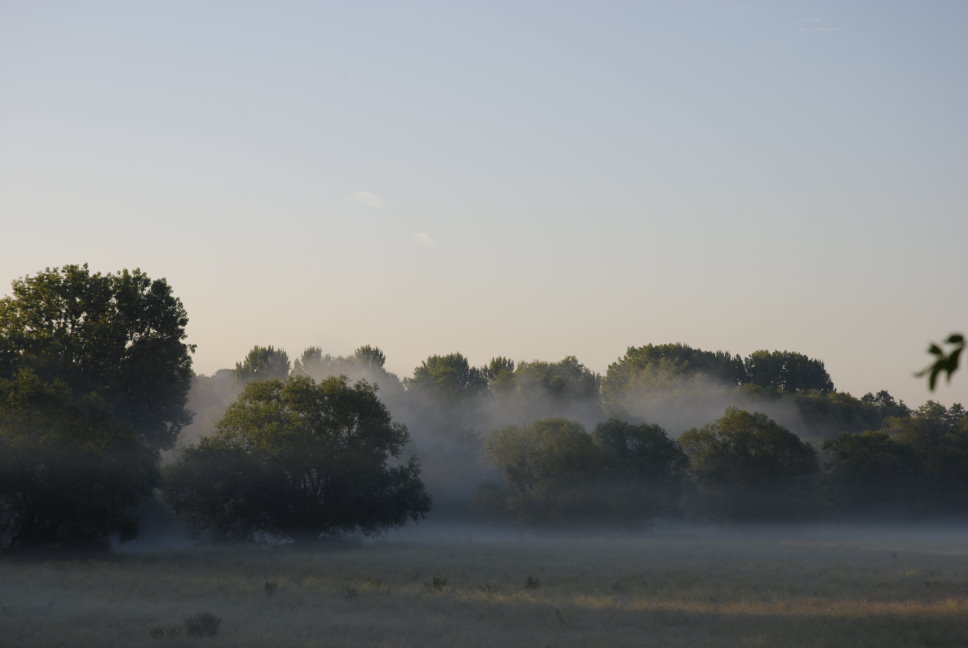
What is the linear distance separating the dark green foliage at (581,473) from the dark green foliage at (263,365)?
84.1 m

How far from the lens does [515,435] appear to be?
93.4m

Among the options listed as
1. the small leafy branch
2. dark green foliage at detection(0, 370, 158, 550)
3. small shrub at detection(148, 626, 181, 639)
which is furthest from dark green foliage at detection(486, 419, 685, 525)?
the small leafy branch

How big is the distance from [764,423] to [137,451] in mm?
68459

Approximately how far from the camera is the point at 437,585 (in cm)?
3644

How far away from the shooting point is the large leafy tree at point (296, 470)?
201 feet

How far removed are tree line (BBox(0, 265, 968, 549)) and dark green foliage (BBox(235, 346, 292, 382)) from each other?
0.60 meters

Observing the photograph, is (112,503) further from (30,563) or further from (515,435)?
(515,435)

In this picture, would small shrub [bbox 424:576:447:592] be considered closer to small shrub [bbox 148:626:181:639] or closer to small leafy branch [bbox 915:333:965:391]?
small shrub [bbox 148:626:181:639]

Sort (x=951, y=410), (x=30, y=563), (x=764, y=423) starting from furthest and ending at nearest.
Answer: (x=951, y=410)
(x=764, y=423)
(x=30, y=563)

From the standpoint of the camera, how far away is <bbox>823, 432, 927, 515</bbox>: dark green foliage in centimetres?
10131

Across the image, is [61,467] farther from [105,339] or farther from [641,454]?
[641,454]

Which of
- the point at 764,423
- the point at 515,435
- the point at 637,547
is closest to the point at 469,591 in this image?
the point at 637,547

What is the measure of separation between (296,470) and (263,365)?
110991mm

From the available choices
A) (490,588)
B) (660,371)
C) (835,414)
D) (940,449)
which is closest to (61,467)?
(490,588)
